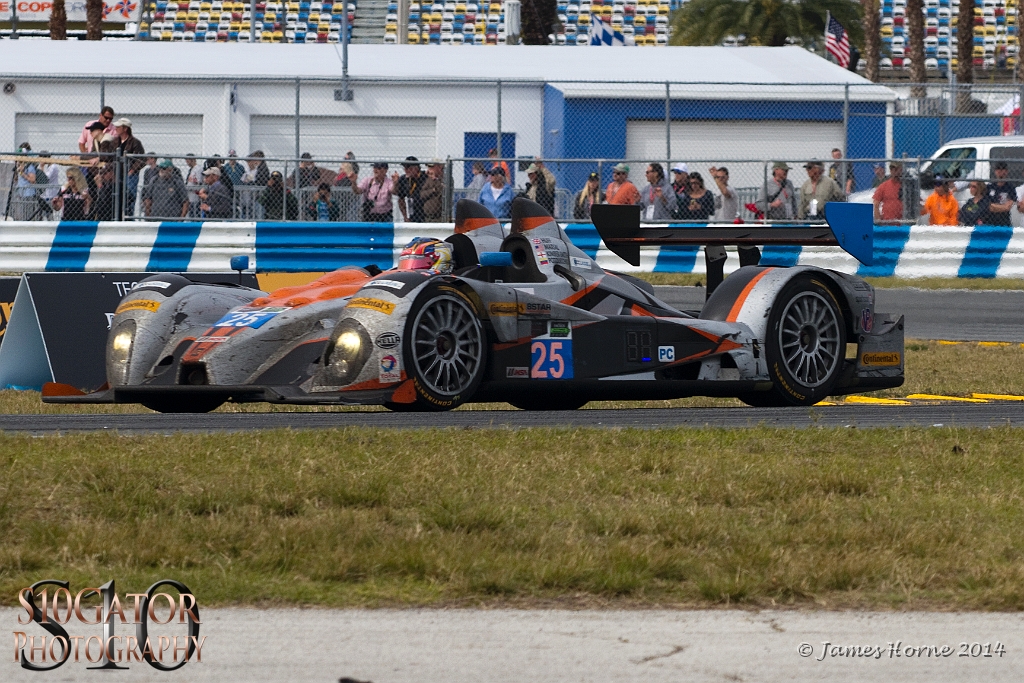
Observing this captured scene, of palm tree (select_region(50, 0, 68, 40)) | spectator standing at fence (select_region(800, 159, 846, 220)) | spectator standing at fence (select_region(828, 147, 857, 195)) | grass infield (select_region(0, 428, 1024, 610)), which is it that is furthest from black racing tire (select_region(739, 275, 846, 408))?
palm tree (select_region(50, 0, 68, 40))

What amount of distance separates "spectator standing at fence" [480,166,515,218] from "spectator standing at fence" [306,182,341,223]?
7.46ft

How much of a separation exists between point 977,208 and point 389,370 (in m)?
14.4

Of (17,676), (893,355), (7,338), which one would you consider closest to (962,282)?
(893,355)

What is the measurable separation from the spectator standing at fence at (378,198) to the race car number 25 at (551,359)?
38.0 ft

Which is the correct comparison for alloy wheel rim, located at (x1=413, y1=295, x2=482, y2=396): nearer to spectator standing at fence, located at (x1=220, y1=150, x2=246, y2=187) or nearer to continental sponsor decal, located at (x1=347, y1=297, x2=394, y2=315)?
continental sponsor decal, located at (x1=347, y1=297, x2=394, y2=315)

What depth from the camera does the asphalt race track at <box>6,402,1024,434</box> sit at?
8.29m

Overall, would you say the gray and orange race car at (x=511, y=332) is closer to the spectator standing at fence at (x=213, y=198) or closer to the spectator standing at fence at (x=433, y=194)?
the spectator standing at fence at (x=433, y=194)

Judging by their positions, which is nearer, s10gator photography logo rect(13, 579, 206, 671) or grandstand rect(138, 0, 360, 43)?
s10gator photography logo rect(13, 579, 206, 671)

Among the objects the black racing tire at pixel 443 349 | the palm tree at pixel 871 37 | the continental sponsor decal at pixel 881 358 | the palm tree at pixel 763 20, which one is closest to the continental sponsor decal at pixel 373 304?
the black racing tire at pixel 443 349

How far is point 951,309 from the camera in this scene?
18.9m

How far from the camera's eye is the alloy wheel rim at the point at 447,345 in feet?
28.8

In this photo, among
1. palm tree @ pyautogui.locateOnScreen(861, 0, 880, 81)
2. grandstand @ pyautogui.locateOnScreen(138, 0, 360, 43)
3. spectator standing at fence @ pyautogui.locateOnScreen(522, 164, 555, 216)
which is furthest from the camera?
grandstand @ pyautogui.locateOnScreen(138, 0, 360, 43)

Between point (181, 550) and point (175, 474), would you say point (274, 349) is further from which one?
point (181, 550)

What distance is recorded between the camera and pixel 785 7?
144 ft
